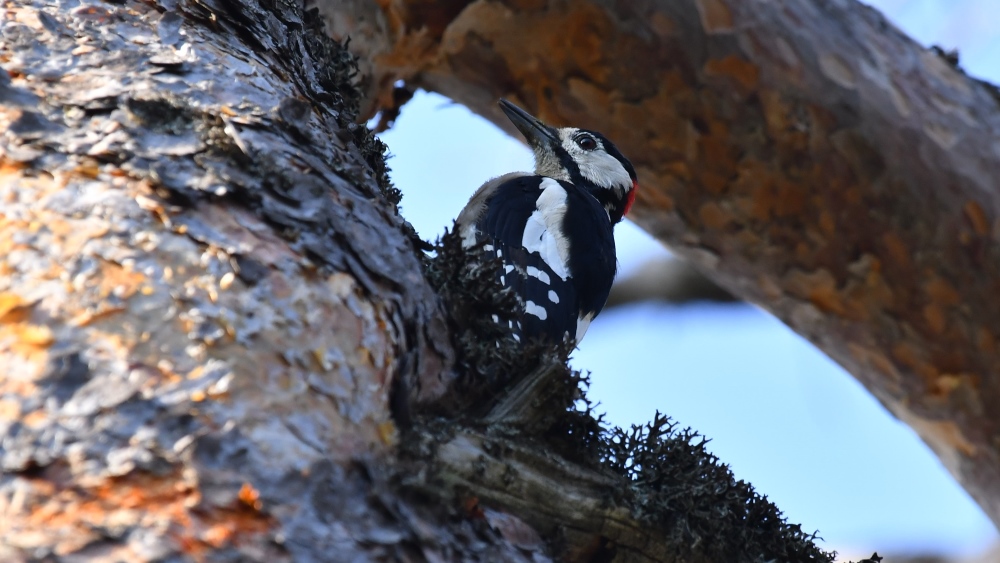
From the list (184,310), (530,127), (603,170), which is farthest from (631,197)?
(184,310)

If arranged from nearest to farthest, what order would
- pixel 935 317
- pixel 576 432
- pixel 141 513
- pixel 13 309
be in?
pixel 141 513 → pixel 13 309 → pixel 576 432 → pixel 935 317

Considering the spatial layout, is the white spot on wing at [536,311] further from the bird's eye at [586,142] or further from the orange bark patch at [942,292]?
the orange bark patch at [942,292]

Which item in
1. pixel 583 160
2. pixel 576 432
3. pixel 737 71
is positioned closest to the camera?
pixel 576 432

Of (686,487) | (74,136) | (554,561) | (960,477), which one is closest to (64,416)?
(74,136)

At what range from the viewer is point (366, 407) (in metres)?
1.13

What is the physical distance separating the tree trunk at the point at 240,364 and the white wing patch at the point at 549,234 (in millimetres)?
1440

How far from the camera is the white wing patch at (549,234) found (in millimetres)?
3020

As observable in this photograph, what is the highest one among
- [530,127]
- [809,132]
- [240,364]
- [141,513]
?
[809,132]

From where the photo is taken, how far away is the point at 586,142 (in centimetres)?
389

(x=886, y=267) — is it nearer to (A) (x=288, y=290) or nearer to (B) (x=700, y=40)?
(B) (x=700, y=40)

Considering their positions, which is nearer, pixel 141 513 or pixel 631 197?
pixel 141 513

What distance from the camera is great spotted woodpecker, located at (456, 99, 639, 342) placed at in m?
2.82

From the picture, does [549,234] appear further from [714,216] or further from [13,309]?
[13,309]

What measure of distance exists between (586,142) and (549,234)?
873 mm
